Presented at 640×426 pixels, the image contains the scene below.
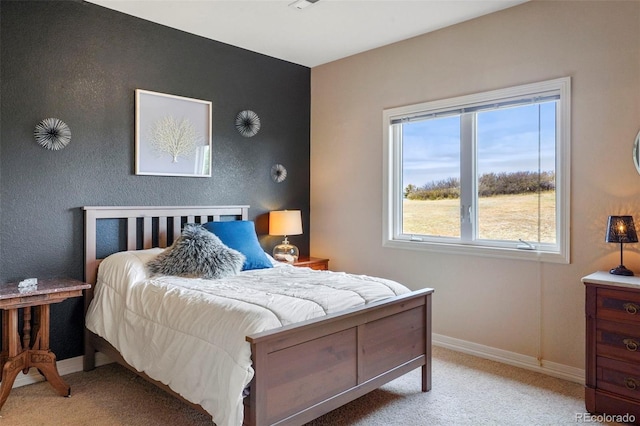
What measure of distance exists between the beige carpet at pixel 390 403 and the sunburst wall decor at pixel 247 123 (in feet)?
7.37

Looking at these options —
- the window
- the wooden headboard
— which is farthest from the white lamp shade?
the window

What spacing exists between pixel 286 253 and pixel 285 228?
0.80 ft

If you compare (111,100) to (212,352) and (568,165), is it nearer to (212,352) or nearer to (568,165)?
(212,352)

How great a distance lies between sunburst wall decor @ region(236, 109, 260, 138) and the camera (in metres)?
4.15

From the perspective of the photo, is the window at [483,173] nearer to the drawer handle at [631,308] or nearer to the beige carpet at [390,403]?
the drawer handle at [631,308]

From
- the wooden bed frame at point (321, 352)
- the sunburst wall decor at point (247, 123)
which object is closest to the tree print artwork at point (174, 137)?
the sunburst wall decor at point (247, 123)

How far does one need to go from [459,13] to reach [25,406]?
3932 mm

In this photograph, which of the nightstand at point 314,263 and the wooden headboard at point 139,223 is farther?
the nightstand at point 314,263

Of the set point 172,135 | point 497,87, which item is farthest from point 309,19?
point 497,87

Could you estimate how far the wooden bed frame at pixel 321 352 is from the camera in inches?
76.9

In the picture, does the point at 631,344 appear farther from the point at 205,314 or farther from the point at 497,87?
the point at 205,314

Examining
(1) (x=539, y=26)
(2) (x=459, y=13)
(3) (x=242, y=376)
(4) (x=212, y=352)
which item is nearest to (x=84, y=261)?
(4) (x=212, y=352)

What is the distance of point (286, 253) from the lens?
4.25 meters

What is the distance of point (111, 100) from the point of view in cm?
336
